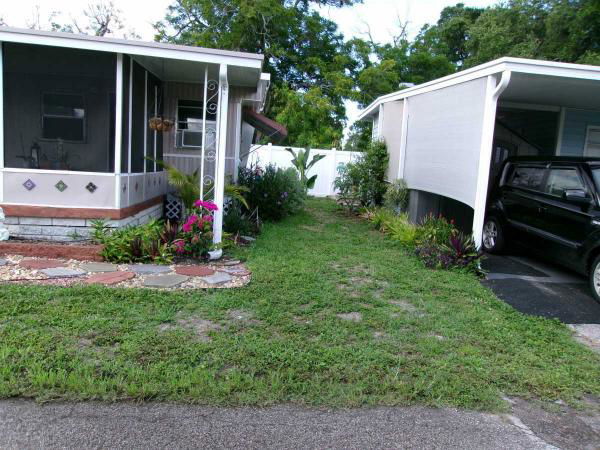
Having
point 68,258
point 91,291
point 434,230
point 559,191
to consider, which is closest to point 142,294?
point 91,291

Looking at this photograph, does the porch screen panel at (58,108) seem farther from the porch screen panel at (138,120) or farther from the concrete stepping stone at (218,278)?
the concrete stepping stone at (218,278)

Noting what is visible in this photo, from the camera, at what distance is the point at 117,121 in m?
7.52

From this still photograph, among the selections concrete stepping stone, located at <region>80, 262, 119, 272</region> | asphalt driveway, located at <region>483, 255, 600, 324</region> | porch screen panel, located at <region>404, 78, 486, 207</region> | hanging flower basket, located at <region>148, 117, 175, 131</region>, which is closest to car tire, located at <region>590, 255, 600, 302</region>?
asphalt driveway, located at <region>483, 255, 600, 324</region>

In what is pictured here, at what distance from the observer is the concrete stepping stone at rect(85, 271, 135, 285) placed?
6.03m

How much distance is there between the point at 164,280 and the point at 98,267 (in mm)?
1051

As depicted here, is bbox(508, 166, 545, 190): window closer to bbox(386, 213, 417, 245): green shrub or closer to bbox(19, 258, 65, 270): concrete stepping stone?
bbox(386, 213, 417, 245): green shrub

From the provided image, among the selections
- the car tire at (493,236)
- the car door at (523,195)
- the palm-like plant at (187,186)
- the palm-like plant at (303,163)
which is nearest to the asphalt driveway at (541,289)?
the car tire at (493,236)

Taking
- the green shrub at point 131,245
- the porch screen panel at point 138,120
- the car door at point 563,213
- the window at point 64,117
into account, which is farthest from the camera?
the porch screen panel at point 138,120

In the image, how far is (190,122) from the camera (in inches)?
429

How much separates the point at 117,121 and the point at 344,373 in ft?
17.7

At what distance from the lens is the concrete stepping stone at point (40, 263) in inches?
254

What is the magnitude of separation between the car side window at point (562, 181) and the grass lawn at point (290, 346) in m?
2.25

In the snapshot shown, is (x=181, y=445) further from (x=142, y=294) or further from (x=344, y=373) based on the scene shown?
(x=142, y=294)

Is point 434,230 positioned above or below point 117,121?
below
